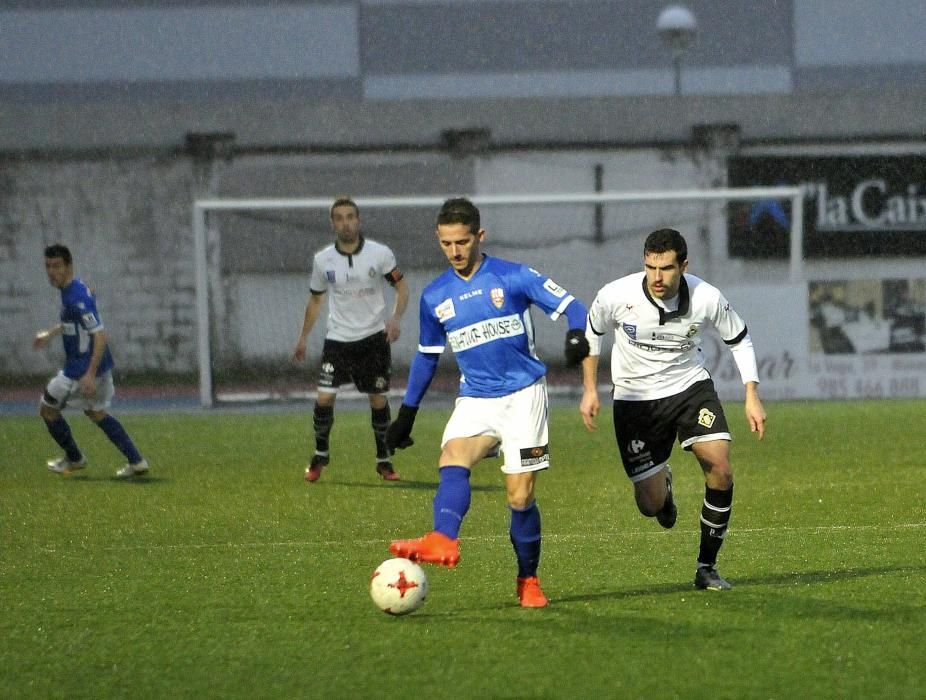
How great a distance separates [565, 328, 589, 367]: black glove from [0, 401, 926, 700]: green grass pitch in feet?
3.48

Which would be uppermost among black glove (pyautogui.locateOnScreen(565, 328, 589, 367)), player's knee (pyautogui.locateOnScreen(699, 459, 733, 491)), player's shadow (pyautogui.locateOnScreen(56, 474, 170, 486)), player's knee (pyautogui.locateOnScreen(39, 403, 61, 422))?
black glove (pyautogui.locateOnScreen(565, 328, 589, 367))

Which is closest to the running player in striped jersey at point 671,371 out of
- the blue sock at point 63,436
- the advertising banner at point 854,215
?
the blue sock at point 63,436

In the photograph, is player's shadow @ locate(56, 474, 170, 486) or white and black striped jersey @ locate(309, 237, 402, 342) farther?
player's shadow @ locate(56, 474, 170, 486)

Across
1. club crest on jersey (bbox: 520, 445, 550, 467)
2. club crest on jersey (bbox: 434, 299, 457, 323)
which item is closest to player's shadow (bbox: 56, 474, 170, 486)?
club crest on jersey (bbox: 434, 299, 457, 323)

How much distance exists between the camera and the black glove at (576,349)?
6285 millimetres

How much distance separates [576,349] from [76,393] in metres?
6.95

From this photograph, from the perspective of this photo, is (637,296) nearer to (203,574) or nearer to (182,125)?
(203,574)

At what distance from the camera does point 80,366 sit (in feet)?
39.7

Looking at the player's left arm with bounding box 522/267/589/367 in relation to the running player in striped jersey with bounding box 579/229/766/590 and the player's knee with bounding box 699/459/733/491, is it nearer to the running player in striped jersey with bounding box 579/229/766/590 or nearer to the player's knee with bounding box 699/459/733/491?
the running player in striped jersey with bounding box 579/229/766/590

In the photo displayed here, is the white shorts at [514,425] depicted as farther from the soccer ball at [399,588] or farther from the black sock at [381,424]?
the black sock at [381,424]

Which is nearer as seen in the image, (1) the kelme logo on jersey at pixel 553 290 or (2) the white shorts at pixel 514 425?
(2) the white shorts at pixel 514 425

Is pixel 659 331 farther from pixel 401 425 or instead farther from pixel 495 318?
pixel 401 425

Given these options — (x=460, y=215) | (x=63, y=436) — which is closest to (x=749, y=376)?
(x=460, y=215)

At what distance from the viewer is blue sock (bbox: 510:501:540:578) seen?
21.1ft
